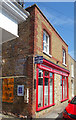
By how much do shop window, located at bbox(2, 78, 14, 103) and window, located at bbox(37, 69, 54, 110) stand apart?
1825 mm

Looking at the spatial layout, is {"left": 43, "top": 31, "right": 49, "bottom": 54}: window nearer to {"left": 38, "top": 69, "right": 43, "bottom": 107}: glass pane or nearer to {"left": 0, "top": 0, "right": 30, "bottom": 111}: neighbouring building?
{"left": 38, "top": 69, "right": 43, "bottom": 107}: glass pane

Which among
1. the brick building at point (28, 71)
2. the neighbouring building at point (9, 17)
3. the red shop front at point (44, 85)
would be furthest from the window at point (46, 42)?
the neighbouring building at point (9, 17)

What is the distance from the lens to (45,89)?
1018cm

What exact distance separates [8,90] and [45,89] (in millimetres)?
2691

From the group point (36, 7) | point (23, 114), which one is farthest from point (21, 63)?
point (36, 7)

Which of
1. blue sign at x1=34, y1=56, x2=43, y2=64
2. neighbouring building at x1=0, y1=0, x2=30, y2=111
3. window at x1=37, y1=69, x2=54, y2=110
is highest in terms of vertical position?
neighbouring building at x1=0, y1=0, x2=30, y2=111

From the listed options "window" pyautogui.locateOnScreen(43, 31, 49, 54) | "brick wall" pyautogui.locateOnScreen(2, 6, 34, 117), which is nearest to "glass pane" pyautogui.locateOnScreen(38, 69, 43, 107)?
"brick wall" pyautogui.locateOnScreen(2, 6, 34, 117)

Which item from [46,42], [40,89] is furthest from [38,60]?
[46,42]

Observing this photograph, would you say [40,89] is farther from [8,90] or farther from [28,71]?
[8,90]

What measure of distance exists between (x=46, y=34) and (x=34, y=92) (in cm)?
499

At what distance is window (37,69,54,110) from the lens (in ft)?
30.4

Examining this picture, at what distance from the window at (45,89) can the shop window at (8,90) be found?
183cm

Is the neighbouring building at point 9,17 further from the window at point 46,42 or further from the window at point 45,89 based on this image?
the window at point 46,42

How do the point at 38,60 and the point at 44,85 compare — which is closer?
the point at 38,60
